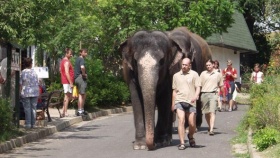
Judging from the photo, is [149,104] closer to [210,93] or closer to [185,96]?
[185,96]

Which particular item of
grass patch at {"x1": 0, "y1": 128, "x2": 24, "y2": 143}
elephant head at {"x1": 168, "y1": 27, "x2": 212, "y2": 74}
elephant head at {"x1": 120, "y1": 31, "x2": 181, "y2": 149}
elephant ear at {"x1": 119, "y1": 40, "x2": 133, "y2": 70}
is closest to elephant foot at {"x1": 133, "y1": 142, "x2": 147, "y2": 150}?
elephant head at {"x1": 120, "y1": 31, "x2": 181, "y2": 149}

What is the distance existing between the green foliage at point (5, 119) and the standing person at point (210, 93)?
15.7ft

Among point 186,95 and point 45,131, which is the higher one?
point 186,95

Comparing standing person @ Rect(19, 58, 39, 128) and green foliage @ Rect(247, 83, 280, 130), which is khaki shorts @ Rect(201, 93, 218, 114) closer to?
green foliage @ Rect(247, 83, 280, 130)

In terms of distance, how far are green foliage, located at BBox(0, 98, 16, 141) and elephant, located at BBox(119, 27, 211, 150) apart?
8.90 ft

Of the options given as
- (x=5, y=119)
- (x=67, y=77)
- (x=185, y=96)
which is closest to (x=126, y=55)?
(x=185, y=96)

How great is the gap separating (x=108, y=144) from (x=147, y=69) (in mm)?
2420

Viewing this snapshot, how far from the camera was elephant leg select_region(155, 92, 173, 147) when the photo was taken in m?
16.8

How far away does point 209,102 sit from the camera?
762 inches

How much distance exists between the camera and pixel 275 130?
594 inches

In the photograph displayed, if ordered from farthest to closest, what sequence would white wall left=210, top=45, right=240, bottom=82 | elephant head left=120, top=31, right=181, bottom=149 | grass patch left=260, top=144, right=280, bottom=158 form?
white wall left=210, top=45, right=240, bottom=82
elephant head left=120, top=31, right=181, bottom=149
grass patch left=260, top=144, right=280, bottom=158

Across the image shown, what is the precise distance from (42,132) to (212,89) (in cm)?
429

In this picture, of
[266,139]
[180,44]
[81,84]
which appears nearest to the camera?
[266,139]

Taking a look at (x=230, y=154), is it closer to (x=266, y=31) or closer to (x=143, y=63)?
(x=143, y=63)
